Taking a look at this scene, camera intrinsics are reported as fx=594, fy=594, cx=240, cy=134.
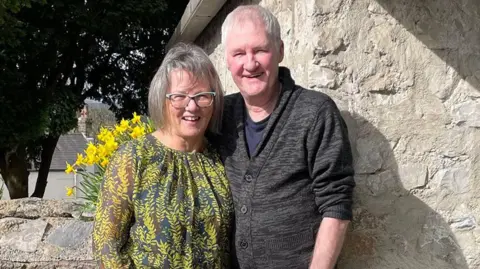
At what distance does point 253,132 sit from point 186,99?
0.27m

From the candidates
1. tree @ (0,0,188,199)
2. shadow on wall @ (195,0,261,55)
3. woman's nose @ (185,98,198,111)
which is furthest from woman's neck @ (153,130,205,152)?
tree @ (0,0,188,199)

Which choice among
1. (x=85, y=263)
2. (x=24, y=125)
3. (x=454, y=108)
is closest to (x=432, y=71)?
(x=454, y=108)

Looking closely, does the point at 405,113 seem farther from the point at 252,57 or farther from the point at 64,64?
the point at 64,64

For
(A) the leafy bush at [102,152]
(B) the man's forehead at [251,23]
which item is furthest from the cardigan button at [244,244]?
(A) the leafy bush at [102,152]

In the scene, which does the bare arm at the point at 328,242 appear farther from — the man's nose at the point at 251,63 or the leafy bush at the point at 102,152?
the leafy bush at the point at 102,152

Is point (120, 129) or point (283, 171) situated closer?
point (283, 171)

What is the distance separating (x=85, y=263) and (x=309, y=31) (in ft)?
6.31

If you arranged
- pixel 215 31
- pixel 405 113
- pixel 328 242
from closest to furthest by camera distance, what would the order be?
pixel 328 242, pixel 405 113, pixel 215 31

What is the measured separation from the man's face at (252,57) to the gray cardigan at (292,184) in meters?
0.09

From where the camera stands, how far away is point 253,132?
2.12 m

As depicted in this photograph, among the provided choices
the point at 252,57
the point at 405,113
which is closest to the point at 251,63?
the point at 252,57

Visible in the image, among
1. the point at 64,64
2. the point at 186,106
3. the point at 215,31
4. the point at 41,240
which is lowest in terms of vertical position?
the point at 41,240

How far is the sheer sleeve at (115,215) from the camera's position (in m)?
1.96

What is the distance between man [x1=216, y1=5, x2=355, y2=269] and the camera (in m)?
1.92
